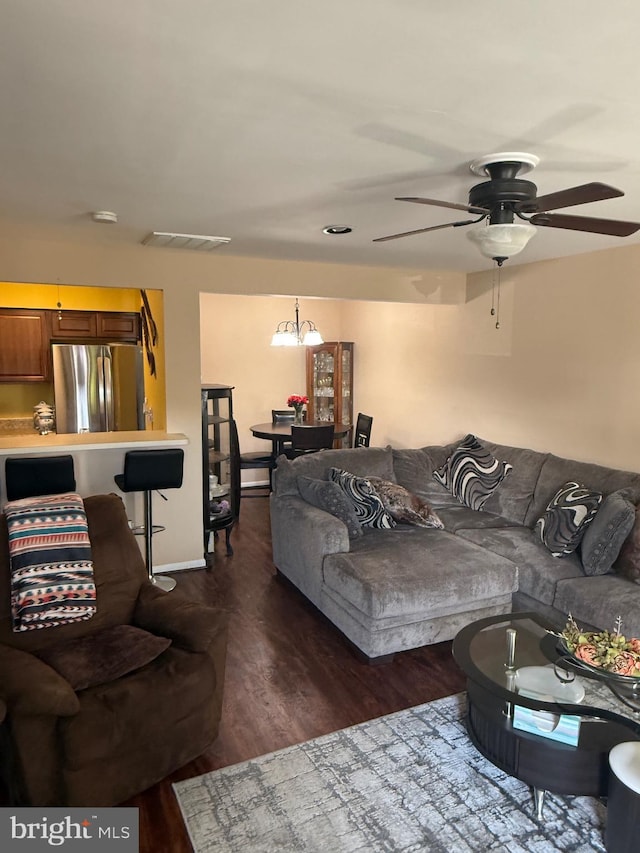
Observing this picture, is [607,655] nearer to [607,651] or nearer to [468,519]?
[607,651]

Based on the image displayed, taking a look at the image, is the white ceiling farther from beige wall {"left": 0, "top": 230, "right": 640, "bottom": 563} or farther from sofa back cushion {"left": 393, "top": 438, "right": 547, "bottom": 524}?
sofa back cushion {"left": 393, "top": 438, "right": 547, "bottom": 524}

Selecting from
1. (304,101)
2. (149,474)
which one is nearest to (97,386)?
(149,474)

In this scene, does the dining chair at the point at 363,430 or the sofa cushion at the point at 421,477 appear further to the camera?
the dining chair at the point at 363,430

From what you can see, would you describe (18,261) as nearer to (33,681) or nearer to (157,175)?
(157,175)

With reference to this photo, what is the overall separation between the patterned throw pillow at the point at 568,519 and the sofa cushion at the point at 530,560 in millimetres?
61

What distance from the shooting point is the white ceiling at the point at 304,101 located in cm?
129

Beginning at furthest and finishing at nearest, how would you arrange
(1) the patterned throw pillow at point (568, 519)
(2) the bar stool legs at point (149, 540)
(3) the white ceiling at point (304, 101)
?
(2) the bar stool legs at point (149, 540)
(1) the patterned throw pillow at point (568, 519)
(3) the white ceiling at point (304, 101)

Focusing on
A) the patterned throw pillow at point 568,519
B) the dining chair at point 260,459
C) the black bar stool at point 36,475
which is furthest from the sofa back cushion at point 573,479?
the black bar stool at point 36,475

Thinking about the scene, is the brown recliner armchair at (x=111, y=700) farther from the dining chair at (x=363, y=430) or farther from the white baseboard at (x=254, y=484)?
the white baseboard at (x=254, y=484)

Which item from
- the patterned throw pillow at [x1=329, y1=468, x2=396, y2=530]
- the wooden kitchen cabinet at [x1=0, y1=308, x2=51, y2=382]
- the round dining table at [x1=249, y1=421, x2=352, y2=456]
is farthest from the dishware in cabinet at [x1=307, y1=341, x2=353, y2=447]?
the patterned throw pillow at [x1=329, y1=468, x2=396, y2=530]

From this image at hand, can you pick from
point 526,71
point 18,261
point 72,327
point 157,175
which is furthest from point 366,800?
point 72,327

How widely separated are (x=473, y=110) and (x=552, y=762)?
2.14 metres

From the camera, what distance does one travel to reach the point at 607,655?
203cm

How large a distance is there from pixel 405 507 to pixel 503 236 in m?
2.21
